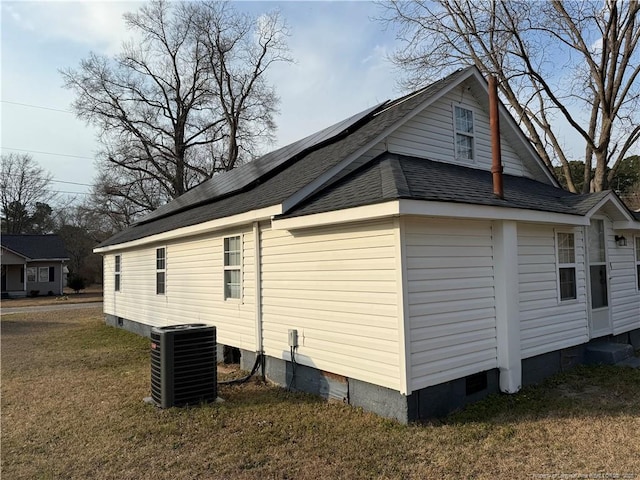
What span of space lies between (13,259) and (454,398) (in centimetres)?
3509

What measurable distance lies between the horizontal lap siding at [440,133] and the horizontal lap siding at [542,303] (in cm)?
215

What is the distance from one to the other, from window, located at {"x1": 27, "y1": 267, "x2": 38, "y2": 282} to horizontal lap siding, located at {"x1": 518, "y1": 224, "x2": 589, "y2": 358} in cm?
3585

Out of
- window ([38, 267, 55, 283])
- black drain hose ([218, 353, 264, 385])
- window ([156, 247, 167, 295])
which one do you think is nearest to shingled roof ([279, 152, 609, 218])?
black drain hose ([218, 353, 264, 385])

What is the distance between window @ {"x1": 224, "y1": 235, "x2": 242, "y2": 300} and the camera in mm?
7855

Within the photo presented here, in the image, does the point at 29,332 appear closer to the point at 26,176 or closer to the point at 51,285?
the point at 51,285

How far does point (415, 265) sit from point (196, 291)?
5734 millimetres

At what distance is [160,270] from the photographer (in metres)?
11.2

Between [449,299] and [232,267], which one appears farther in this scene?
[232,267]

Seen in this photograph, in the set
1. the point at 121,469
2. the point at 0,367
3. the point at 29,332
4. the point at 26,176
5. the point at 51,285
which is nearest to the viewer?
the point at 121,469

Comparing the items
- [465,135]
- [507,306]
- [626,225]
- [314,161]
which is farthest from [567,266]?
[314,161]

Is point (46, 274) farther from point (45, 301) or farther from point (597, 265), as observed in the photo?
point (597, 265)

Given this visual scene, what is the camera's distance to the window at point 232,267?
7855mm

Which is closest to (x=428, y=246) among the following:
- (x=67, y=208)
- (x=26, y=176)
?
(x=26, y=176)

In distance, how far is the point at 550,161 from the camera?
55.7ft
